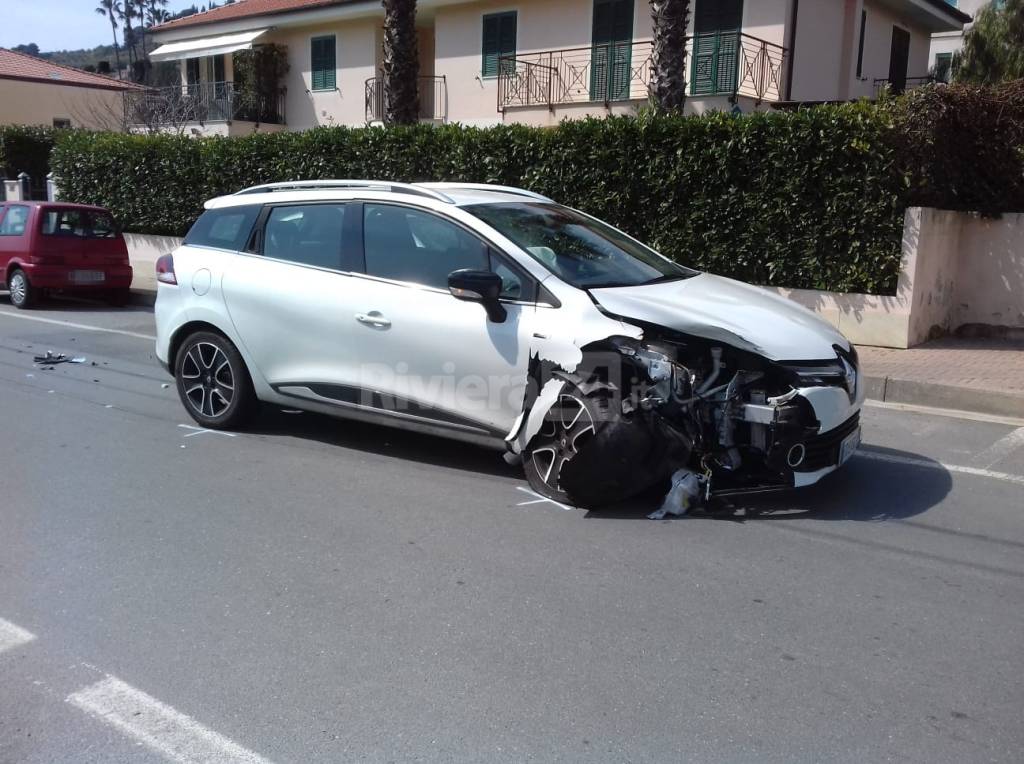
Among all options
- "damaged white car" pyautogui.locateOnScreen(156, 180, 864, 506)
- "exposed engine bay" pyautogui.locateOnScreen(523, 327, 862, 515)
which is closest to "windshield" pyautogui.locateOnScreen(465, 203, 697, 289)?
"damaged white car" pyautogui.locateOnScreen(156, 180, 864, 506)

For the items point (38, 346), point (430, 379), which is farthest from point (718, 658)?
point (38, 346)

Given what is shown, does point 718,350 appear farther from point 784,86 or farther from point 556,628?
point 784,86

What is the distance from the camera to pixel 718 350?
5.06m

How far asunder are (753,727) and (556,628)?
0.96m

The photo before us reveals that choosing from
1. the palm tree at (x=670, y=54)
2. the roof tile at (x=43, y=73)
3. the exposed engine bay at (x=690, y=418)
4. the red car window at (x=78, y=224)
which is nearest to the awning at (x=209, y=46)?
the roof tile at (x=43, y=73)

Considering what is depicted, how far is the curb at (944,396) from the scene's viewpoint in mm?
7797

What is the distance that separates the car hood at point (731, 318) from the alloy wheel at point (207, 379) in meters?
3.07

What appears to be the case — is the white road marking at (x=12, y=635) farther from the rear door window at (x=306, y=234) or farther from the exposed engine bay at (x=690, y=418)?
the rear door window at (x=306, y=234)

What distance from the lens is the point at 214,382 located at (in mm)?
7020

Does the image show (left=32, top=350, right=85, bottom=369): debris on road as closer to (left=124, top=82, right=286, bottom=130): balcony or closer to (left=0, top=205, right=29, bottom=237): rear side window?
(left=0, top=205, right=29, bottom=237): rear side window

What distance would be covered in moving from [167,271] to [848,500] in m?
5.11

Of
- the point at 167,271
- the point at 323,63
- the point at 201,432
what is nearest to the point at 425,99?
the point at 323,63

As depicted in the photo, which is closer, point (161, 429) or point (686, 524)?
point (686, 524)

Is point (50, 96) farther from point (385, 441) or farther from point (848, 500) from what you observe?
point (848, 500)
